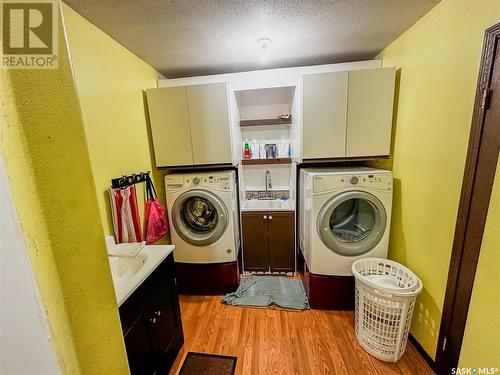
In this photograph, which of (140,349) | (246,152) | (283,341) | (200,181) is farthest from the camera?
(246,152)

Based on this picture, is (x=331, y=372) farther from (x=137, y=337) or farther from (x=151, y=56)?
(x=151, y=56)

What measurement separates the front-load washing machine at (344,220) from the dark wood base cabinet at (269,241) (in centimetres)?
40

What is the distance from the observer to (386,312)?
1.45 meters

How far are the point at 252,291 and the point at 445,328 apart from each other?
1.52 meters

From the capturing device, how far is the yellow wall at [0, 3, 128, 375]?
1.31 ft

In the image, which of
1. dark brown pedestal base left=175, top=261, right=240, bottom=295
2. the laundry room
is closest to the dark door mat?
the laundry room

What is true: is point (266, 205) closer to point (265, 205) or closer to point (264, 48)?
point (265, 205)

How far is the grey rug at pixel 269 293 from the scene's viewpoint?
2039 mm

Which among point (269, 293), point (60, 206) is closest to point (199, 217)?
point (269, 293)

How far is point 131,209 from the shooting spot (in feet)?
5.29

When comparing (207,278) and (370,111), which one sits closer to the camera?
(370,111)

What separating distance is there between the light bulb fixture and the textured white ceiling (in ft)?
0.10

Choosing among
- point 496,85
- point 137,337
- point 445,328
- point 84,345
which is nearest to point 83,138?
point 84,345

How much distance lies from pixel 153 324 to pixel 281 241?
1.45 meters
